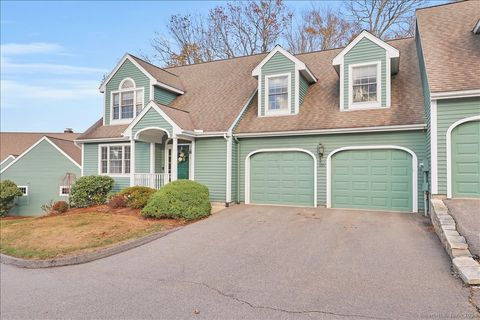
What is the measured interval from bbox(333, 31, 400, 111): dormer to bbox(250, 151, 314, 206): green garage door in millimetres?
2595

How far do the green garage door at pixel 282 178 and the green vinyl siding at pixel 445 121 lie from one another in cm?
401

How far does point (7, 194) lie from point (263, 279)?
1731cm

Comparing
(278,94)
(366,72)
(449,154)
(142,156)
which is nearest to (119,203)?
(142,156)

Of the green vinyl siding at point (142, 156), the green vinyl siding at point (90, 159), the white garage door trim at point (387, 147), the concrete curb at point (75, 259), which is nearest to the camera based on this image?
the concrete curb at point (75, 259)

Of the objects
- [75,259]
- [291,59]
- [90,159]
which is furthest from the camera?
[90,159]

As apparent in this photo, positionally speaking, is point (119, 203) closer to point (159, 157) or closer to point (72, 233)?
point (159, 157)

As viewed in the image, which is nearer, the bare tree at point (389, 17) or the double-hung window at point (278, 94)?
the double-hung window at point (278, 94)

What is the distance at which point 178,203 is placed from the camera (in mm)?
10000

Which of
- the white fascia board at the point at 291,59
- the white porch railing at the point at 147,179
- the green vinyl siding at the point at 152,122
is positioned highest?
the white fascia board at the point at 291,59

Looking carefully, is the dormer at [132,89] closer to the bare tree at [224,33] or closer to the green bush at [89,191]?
the green bush at [89,191]

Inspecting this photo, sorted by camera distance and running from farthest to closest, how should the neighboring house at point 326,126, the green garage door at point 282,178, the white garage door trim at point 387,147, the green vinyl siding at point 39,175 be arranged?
the green vinyl siding at point 39,175, the green garage door at point 282,178, the white garage door trim at point 387,147, the neighboring house at point 326,126

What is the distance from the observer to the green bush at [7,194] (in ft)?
54.4

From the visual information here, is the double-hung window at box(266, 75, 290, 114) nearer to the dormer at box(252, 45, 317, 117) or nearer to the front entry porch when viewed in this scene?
the dormer at box(252, 45, 317, 117)

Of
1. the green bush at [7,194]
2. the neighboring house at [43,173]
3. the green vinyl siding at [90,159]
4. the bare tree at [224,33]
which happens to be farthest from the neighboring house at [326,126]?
the bare tree at [224,33]
